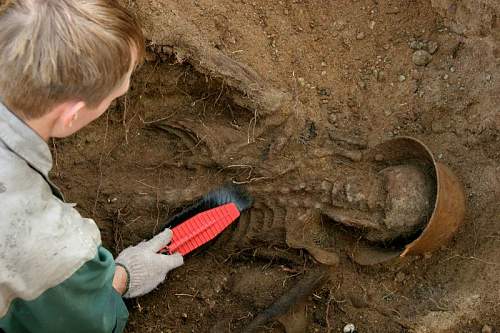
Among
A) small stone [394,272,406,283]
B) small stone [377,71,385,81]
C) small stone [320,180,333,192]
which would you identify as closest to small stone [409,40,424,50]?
small stone [377,71,385,81]

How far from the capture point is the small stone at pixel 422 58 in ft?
10.9

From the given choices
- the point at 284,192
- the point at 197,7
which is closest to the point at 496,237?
the point at 284,192

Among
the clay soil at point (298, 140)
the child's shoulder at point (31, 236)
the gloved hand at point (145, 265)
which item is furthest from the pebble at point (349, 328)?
the child's shoulder at point (31, 236)

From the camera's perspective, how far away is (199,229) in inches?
115

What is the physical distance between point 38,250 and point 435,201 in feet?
5.62

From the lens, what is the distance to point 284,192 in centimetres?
308

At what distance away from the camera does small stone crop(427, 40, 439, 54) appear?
3.30 metres

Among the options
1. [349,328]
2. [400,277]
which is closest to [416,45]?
[400,277]

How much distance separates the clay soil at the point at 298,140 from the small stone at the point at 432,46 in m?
0.02

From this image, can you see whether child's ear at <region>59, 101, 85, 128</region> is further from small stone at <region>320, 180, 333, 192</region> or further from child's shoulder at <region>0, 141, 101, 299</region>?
small stone at <region>320, 180, 333, 192</region>

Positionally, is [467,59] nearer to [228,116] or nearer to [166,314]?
[228,116]

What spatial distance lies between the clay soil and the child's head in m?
1.16

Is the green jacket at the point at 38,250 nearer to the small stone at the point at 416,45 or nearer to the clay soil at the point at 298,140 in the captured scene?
the clay soil at the point at 298,140

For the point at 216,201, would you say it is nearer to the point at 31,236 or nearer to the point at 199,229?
the point at 199,229
